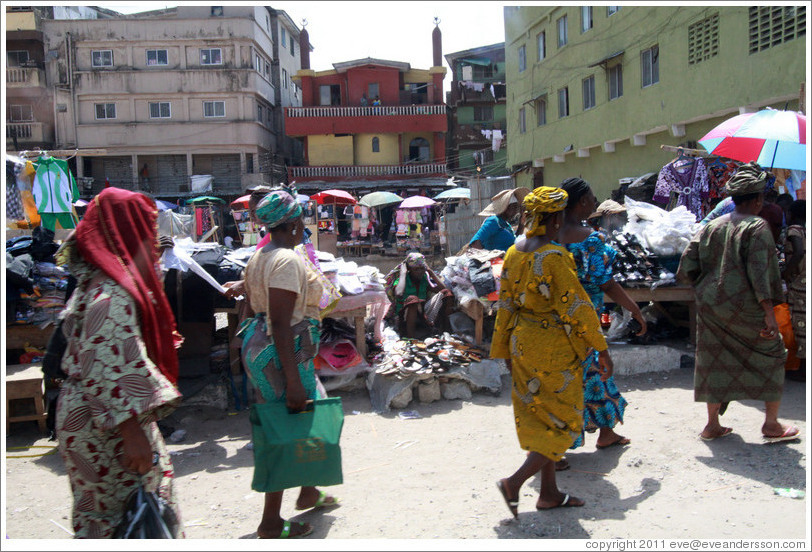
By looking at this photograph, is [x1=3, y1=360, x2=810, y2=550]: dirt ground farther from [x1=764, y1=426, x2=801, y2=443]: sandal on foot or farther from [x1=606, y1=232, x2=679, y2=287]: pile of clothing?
[x1=606, y1=232, x2=679, y2=287]: pile of clothing

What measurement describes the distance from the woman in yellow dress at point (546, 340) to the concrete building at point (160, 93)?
1288 inches

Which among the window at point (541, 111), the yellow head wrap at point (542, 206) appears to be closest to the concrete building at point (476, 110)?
the window at point (541, 111)

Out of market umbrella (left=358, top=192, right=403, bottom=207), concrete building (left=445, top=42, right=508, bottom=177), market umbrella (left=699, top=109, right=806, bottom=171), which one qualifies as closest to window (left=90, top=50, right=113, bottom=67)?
market umbrella (left=358, top=192, right=403, bottom=207)

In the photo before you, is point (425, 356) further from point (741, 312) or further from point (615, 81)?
point (615, 81)

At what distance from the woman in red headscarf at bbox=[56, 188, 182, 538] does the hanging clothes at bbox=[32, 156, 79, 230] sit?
6.69m

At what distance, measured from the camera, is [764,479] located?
3.56m

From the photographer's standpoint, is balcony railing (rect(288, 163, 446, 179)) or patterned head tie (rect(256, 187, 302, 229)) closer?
patterned head tie (rect(256, 187, 302, 229))

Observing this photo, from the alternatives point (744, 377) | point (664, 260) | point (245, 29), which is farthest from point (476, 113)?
point (744, 377)

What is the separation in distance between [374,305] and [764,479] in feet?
11.6

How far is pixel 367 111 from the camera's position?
114ft

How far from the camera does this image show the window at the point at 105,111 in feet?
112

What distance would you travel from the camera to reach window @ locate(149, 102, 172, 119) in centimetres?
3422

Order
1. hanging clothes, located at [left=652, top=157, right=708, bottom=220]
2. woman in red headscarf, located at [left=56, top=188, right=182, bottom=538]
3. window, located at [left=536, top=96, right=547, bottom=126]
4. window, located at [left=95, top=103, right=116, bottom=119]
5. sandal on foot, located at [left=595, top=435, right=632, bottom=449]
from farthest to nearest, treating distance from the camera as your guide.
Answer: window, located at [left=95, top=103, right=116, bottom=119] < window, located at [left=536, top=96, right=547, bottom=126] < hanging clothes, located at [left=652, top=157, right=708, bottom=220] < sandal on foot, located at [left=595, top=435, right=632, bottom=449] < woman in red headscarf, located at [left=56, top=188, right=182, bottom=538]

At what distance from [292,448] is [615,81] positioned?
1814 centimetres
